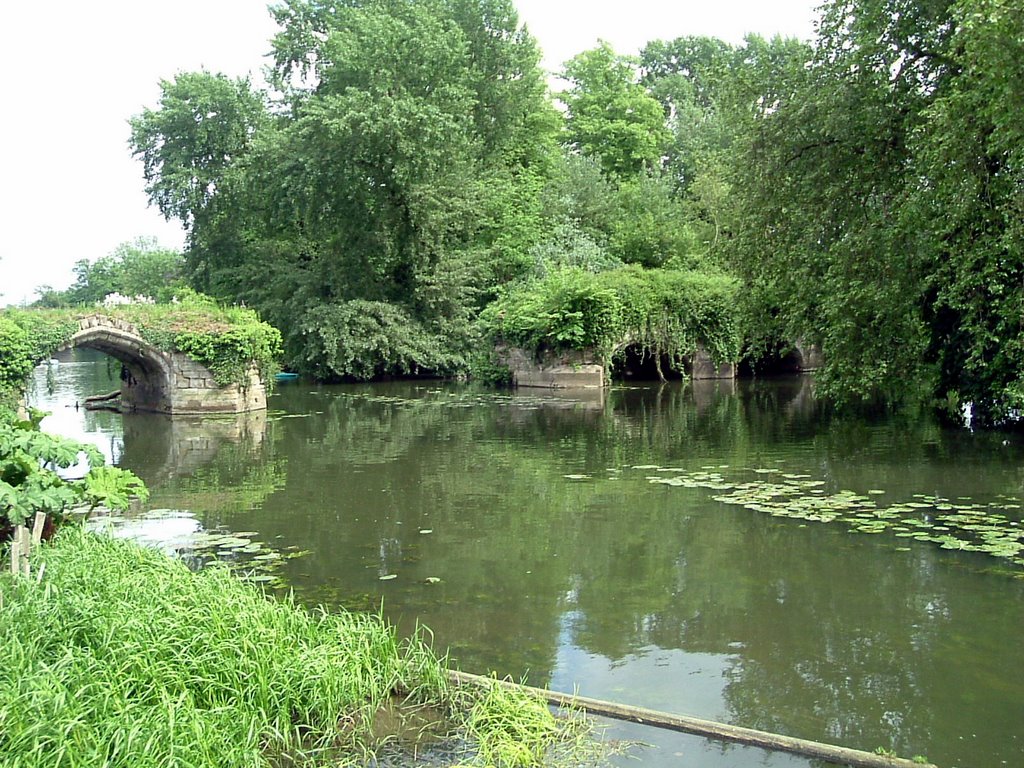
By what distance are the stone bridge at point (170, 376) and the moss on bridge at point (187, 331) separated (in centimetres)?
18

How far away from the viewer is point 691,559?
29.0ft

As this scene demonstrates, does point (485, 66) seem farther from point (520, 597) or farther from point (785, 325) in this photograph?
point (520, 597)

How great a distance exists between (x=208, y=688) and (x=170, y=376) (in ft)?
71.2

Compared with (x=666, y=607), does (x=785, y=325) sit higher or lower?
higher

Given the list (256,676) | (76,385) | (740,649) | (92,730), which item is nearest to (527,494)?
(740,649)

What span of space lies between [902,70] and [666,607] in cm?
1197

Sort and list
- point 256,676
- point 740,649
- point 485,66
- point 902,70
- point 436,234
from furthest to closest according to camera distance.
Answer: point 485,66
point 436,234
point 902,70
point 740,649
point 256,676

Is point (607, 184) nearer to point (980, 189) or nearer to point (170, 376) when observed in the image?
point (170, 376)

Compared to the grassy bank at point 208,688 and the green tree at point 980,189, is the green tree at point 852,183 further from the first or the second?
the grassy bank at point 208,688

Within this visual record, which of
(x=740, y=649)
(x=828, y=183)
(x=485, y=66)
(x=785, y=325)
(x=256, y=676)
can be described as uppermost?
(x=485, y=66)

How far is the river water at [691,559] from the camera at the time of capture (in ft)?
18.3

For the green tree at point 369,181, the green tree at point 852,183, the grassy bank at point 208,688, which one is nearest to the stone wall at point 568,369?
the green tree at point 369,181

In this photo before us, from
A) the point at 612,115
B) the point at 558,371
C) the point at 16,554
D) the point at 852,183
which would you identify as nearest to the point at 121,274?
the point at 612,115

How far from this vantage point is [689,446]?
54.8ft
